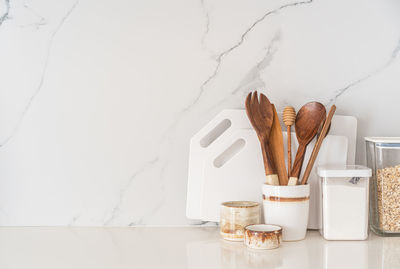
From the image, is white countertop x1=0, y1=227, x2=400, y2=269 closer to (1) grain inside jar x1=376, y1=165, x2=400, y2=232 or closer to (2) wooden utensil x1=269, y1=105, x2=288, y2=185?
(1) grain inside jar x1=376, y1=165, x2=400, y2=232

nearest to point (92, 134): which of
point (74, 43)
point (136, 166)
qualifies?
point (136, 166)

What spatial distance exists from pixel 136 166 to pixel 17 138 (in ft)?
1.05

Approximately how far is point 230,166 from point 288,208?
0.60 ft

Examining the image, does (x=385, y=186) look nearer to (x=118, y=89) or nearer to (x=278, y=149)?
(x=278, y=149)

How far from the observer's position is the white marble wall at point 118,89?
3.70ft

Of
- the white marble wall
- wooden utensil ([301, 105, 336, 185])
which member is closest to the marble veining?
the white marble wall

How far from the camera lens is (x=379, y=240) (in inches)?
39.2

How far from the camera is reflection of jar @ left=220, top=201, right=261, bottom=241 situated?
0.98 metres

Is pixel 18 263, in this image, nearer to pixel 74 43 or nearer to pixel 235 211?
pixel 235 211

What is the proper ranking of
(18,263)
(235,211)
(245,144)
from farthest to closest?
(245,144) < (235,211) < (18,263)

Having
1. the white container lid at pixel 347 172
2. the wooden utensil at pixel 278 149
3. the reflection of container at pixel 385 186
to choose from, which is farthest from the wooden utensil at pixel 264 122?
the reflection of container at pixel 385 186

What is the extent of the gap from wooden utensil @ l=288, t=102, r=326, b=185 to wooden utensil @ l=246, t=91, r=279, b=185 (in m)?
0.06

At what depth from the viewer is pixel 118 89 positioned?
113cm

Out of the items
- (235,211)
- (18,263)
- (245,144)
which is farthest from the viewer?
(245,144)
